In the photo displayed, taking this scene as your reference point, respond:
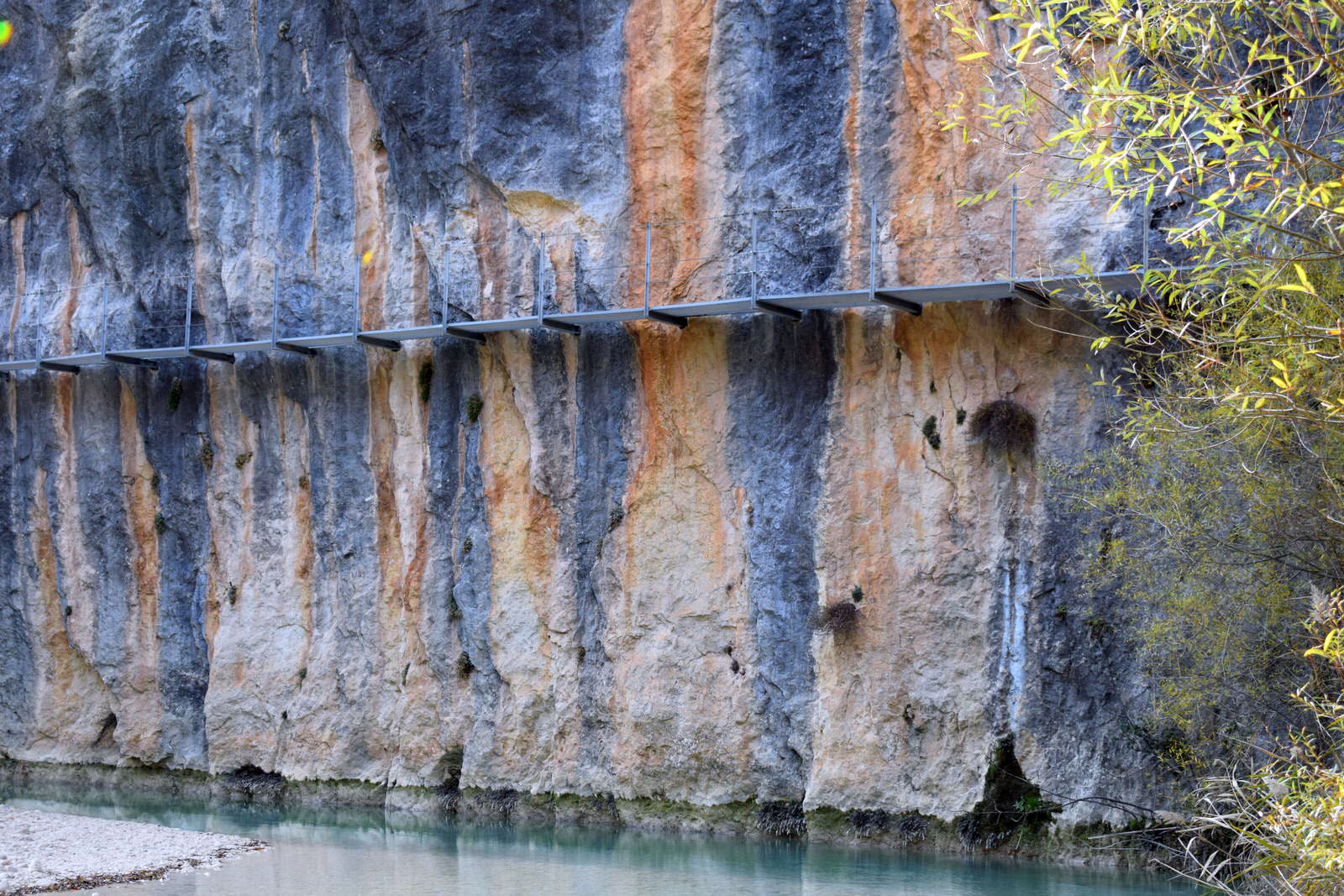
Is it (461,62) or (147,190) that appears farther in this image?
(147,190)

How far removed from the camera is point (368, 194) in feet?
76.6

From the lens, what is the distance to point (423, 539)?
2230 cm

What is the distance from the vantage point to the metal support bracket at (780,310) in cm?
1916

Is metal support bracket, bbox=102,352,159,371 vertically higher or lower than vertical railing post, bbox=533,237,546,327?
lower

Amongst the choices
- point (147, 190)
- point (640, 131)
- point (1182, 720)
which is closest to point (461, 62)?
point (640, 131)

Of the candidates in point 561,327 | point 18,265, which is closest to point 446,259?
point 561,327

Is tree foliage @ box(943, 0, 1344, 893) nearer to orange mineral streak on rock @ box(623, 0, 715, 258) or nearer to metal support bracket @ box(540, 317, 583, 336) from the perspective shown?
orange mineral streak on rock @ box(623, 0, 715, 258)

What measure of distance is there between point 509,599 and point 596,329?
394 centimetres

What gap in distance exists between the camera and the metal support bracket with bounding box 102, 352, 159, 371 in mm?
Result: 24547

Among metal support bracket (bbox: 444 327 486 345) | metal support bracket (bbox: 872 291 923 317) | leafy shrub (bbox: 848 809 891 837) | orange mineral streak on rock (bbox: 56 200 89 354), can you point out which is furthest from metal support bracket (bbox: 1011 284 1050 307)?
orange mineral streak on rock (bbox: 56 200 89 354)

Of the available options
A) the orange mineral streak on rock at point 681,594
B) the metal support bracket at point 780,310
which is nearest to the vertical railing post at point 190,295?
the orange mineral streak on rock at point 681,594

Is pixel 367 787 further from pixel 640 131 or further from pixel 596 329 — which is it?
pixel 640 131

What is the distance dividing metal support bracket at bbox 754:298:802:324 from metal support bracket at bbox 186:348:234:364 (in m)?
9.33

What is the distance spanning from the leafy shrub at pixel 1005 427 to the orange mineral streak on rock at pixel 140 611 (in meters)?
13.6
